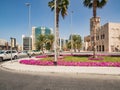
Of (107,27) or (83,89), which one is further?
(107,27)

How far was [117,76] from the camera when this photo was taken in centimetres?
1314

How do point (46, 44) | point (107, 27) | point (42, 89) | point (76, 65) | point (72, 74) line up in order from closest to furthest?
point (42, 89) < point (72, 74) < point (76, 65) < point (46, 44) < point (107, 27)

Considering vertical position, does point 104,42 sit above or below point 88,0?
below

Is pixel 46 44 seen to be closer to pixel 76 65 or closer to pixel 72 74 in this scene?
pixel 76 65

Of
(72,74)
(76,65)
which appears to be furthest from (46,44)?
(72,74)

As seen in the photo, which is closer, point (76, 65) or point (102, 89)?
point (102, 89)

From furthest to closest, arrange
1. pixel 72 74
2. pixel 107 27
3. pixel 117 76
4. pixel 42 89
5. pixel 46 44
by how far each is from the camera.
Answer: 1. pixel 107 27
2. pixel 46 44
3. pixel 72 74
4. pixel 117 76
5. pixel 42 89

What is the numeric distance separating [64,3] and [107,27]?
53.6 m

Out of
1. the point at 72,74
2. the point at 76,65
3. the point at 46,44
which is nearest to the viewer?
the point at 72,74

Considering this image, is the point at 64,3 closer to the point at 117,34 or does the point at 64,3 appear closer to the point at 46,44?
the point at 46,44

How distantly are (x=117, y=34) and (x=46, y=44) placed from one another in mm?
34496

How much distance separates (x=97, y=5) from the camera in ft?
96.1

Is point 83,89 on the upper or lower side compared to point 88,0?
lower

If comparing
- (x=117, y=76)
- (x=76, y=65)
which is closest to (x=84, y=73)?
(x=117, y=76)
